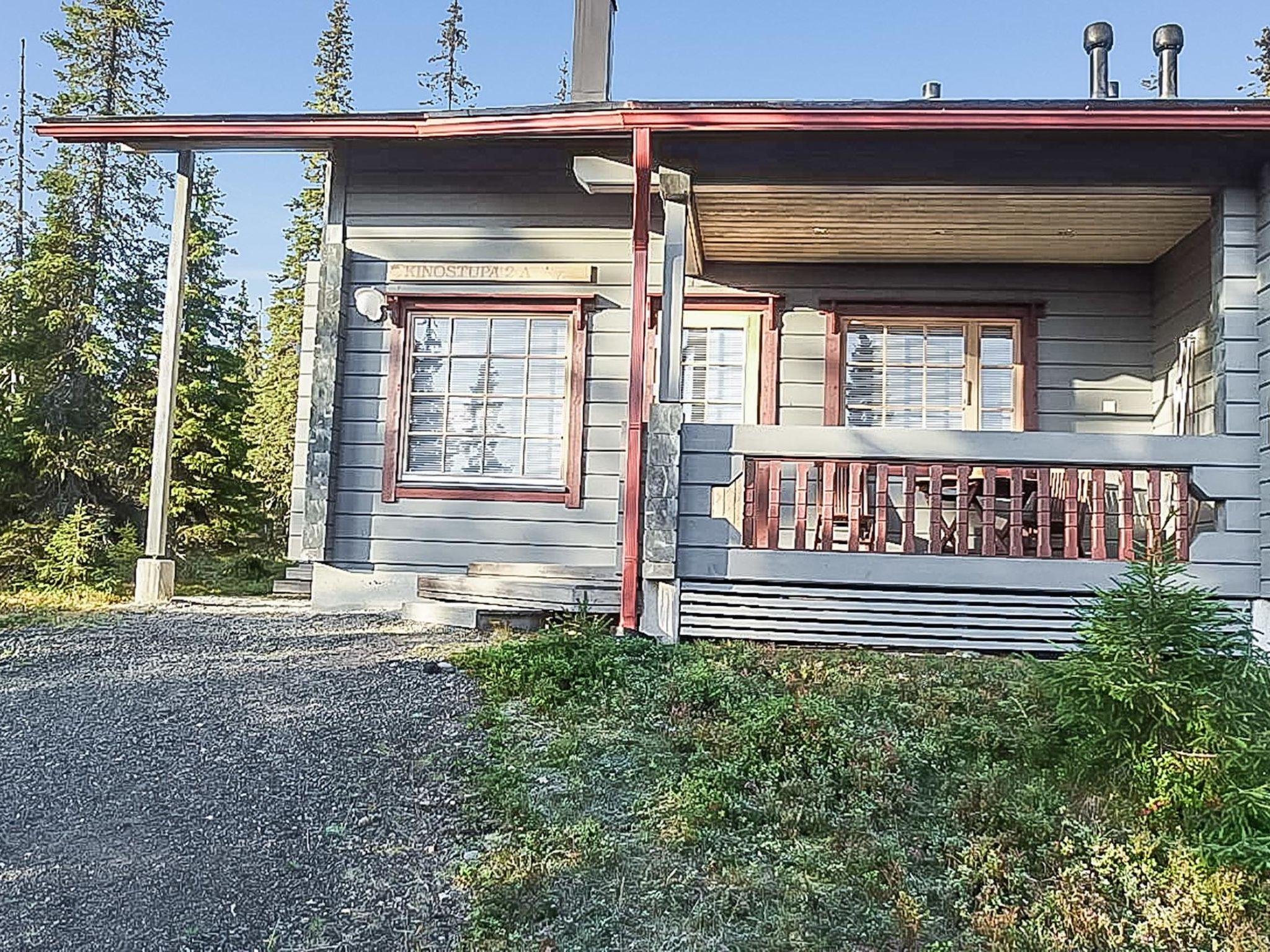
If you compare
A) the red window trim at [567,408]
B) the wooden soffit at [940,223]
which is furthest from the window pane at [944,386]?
the red window trim at [567,408]

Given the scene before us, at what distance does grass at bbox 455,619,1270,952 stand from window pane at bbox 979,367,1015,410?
3.65 meters

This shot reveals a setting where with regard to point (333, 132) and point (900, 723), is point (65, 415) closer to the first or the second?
point (333, 132)

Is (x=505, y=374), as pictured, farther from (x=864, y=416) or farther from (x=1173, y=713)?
(x=1173, y=713)

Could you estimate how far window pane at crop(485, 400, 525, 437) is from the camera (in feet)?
22.4

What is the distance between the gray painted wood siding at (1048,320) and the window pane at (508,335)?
1.49 metres

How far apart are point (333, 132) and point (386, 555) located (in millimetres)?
2642

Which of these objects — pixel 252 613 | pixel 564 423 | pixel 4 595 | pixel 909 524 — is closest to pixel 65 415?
pixel 4 595

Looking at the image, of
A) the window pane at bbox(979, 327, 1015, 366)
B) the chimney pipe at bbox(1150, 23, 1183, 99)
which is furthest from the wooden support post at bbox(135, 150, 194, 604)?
the chimney pipe at bbox(1150, 23, 1183, 99)

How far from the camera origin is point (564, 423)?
6754 mm

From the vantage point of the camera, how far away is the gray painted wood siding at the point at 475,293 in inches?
262

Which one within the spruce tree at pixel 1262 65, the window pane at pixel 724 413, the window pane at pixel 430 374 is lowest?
the window pane at pixel 724 413

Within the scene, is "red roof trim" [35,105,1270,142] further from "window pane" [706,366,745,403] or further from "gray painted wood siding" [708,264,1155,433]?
"window pane" [706,366,745,403]

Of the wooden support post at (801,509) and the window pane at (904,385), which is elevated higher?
the window pane at (904,385)

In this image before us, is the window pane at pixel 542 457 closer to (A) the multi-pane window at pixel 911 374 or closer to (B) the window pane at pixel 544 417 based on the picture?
(B) the window pane at pixel 544 417
